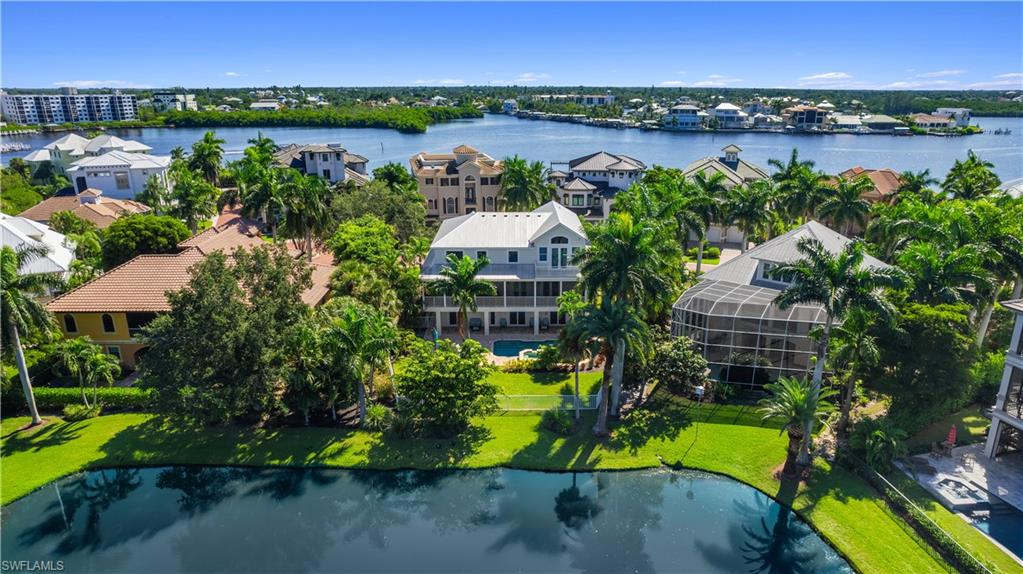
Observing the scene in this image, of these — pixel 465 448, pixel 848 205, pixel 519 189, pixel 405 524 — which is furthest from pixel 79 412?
pixel 848 205

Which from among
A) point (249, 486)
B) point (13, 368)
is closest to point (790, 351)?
point (249, 486)

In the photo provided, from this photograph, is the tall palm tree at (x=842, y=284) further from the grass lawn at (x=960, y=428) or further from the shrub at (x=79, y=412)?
the shrub at (x=79, y=412)

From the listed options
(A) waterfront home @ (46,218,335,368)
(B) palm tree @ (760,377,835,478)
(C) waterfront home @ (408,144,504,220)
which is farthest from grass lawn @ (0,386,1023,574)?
(C) waterfront home @ (408,144,504,220)

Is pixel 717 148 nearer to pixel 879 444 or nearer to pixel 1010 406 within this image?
pixel 1010 406

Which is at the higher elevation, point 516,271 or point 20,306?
point 20,306

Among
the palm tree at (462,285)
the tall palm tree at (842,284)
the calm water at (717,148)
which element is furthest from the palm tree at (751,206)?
the calm water at (717,148)

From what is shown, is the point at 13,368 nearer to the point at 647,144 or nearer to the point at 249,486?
the point at 249,486
